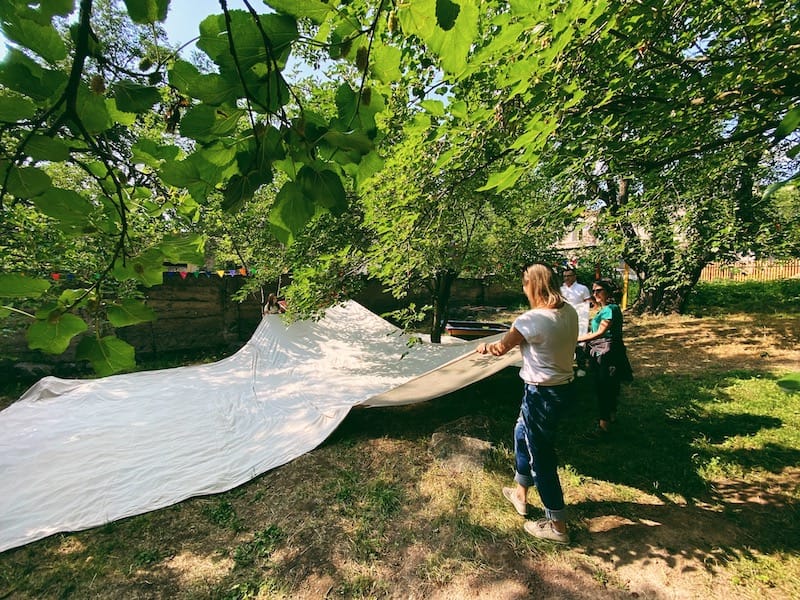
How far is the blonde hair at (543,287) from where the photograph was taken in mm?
1816

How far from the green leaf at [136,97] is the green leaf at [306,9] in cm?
25

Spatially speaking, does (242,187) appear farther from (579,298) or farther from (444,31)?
(579,298)

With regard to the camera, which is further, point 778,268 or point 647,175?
point 778,268

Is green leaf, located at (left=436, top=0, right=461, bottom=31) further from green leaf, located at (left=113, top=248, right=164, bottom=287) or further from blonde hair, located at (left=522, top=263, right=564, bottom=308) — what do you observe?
blonde hair, located at (left=522, top=263, right=564, bottom=308)

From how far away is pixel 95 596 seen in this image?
166 cm

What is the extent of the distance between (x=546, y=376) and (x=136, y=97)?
72.3 inches

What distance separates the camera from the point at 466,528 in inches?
76.7

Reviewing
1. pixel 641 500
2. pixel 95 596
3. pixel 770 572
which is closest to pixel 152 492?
pixel 95 596

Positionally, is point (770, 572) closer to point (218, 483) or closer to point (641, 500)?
point (641, 500)

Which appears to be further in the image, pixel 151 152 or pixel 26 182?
pixel 151 152

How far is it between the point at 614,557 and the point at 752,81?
249 cm

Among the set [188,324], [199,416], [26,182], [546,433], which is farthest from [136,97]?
[188,324]

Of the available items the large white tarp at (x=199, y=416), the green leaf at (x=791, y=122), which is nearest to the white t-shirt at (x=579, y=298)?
the large white tarp at (x=199, y=416)

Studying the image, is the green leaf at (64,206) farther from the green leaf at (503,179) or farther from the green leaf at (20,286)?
the green leaf at (503,179)
